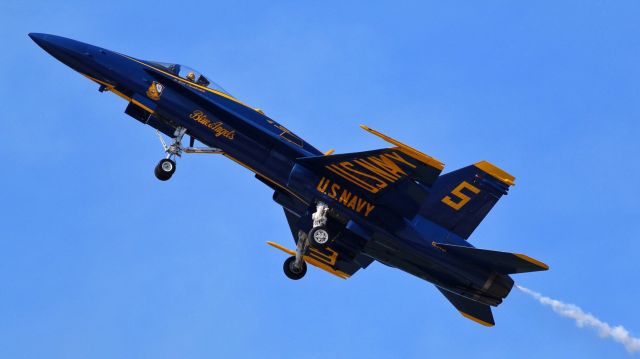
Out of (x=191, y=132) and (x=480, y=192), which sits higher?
(x=480, y=192)

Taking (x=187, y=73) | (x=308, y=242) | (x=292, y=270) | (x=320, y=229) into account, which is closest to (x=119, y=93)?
(x=187, y=73)

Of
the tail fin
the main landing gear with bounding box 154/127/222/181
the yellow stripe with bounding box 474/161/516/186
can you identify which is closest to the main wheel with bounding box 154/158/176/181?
the main landing gear with bounding box 154/127/222/181

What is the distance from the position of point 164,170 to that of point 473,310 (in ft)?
30.6

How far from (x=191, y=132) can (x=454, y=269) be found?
7651 mm

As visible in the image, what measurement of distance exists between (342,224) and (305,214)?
1035mm

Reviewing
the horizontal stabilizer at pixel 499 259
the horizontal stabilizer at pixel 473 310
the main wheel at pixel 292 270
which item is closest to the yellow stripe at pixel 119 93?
the main wheel at pixel 292 270

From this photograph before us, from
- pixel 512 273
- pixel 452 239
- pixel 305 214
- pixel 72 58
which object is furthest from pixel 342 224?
pixel 72 58

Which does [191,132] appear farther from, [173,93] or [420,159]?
[420,159]

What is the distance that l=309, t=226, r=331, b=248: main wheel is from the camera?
2603cm

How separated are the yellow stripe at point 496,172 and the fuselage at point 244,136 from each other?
2.00 m

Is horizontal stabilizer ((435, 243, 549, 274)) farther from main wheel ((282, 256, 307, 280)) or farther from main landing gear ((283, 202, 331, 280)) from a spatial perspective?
main wheel ((282, 256, 307, 280))

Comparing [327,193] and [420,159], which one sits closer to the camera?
[420,159]

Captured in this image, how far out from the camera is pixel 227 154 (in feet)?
86.2

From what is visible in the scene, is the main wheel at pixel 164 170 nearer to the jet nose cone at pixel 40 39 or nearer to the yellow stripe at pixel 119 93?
the yellow stripe at pixel 119 93
